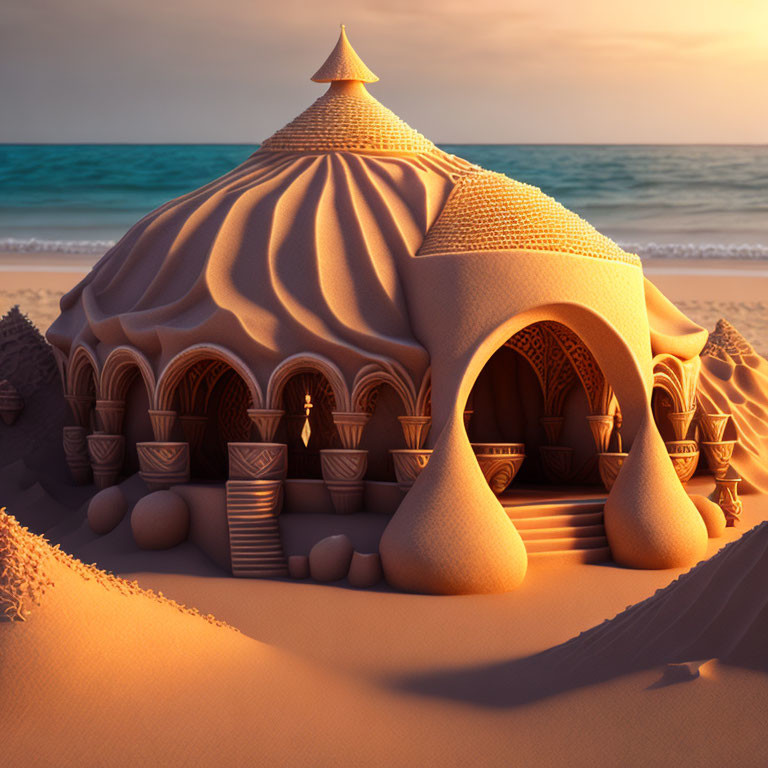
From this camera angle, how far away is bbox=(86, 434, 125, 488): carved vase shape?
1378 centimetres

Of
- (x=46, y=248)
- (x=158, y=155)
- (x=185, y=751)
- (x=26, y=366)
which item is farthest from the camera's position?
(x=158, y=155)

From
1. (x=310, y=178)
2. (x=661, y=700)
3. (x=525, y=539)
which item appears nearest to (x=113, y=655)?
(x=661, y=700)

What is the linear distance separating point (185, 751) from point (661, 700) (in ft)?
10.1

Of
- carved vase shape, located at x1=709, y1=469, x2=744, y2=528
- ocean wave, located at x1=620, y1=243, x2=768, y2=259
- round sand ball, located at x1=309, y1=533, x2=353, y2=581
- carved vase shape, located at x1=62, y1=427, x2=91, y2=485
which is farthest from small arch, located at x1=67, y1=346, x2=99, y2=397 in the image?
ocean wave, located at x1=620, y1=243, x2=768, y2=259

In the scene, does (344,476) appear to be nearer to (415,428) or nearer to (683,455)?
(415,428)

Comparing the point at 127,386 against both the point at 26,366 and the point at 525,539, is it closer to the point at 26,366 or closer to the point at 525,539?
the point at 26,366

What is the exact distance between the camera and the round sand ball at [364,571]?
11406 mm

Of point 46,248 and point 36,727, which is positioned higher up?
point 36,727

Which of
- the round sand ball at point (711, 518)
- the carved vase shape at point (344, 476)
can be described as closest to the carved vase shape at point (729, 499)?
the round sand ball at point (711, 518)

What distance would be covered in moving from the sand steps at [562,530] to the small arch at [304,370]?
2172mm

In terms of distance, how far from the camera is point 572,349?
14.2 metres

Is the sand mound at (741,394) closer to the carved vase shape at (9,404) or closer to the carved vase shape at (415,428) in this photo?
the carved vase shape at (415,428)

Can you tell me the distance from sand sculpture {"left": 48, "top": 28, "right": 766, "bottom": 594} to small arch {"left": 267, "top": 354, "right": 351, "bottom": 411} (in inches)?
1.1

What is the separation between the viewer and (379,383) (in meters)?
12.4
